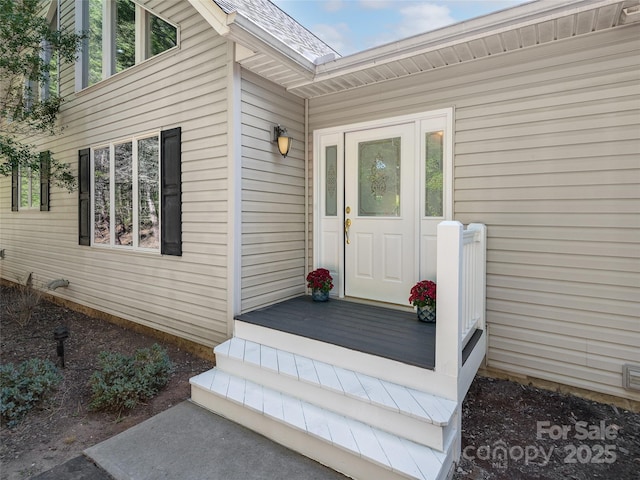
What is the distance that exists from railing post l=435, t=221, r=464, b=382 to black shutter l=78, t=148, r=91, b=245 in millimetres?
5206

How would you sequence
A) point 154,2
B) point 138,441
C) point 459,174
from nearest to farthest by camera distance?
1. point 138,441
2. point 459,174
3. point 154,2

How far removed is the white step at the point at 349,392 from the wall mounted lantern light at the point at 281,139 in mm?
2062

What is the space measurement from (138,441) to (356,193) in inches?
116

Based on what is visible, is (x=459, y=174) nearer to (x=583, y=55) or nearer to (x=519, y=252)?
(x=519, y=252)

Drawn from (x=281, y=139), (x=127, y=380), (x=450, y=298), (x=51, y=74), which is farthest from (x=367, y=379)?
(x=51, y=74)

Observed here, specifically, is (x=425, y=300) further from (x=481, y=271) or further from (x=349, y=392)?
(x=349, y=392)

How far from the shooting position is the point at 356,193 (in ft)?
12.7

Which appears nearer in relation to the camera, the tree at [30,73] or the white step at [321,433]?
the white step at [321,433]

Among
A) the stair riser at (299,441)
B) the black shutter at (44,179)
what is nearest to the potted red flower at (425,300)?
the stair riser at (299,441)

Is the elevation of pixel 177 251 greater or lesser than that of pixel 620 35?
lesser

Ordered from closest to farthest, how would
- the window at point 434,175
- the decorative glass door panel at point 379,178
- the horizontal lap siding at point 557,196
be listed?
1. the horizontal lap siding at point 557,196
2. the window at point 434,175
3. the decorative glass door panel at point 379,178

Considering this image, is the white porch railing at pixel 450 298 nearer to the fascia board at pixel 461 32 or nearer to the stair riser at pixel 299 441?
the stair riser at pixel 299 441

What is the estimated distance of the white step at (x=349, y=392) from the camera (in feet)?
6.33

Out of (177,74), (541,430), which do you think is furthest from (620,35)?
(177,74)
